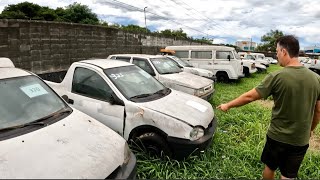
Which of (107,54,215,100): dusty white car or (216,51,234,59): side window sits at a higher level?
(216,51,234,59): side window

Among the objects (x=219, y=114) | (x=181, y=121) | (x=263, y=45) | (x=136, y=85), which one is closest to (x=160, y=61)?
(x=219, y=114)

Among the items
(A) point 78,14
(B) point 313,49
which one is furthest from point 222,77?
(B) point 313,49

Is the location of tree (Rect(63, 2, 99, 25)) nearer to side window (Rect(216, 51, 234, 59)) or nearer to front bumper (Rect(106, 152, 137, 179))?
side window (Rect(216, 51, 234, 59))

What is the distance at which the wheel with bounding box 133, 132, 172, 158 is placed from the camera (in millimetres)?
3746

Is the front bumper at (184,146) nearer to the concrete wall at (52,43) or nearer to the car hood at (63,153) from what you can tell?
the car hood at (63,153)

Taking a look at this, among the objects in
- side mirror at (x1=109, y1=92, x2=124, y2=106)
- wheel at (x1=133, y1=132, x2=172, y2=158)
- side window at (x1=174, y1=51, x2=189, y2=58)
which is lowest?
wheel at (x1=133, y1=132, x2=172, y2=158)

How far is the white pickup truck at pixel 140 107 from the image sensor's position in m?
3.72

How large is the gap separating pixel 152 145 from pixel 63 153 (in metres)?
1.62

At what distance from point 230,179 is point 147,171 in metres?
1.13

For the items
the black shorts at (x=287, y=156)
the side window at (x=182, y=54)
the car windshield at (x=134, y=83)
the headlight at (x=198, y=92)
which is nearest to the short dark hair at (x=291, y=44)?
the black shorts at (x=287, y=156)

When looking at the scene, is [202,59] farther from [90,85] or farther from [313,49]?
[313,49]

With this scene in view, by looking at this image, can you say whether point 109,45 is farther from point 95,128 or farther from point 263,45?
point 263,45

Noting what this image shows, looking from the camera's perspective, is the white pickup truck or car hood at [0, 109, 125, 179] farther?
the white pickup truck

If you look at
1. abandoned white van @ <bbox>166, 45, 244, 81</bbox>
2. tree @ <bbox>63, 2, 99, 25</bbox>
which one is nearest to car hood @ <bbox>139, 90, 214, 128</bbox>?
abandoned white van @ <bbox>166, 45, 244, 81</bbox>
